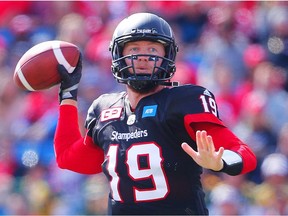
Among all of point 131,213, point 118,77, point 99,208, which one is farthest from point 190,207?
point 99,208

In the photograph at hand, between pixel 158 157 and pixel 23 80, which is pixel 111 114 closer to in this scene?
pixel 158 157

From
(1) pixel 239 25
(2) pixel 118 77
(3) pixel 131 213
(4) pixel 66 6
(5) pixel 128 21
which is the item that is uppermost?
(4) pixel 66 6

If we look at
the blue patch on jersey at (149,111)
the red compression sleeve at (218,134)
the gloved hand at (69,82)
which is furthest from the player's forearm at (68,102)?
the red compression sleeve at (218,134)

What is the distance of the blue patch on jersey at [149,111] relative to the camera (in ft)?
14.2

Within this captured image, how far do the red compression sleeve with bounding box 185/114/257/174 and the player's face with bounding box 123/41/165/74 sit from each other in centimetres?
38

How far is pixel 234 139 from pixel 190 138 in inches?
9.3

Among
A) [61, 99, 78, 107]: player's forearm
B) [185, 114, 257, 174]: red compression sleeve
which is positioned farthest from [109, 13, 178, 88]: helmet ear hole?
[61, 99, 78, 107]: player's forearm

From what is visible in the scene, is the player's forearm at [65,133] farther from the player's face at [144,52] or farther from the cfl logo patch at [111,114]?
the player's face at [144,52]

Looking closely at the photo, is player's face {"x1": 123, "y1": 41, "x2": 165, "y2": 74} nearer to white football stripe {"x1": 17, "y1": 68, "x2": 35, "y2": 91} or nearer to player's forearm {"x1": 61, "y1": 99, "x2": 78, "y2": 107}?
player's forearm {"x1": 61, "y1": 99, "x2": 78, "y2": 107}

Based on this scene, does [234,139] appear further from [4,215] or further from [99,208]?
[4,215]

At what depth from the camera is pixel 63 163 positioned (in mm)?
4781

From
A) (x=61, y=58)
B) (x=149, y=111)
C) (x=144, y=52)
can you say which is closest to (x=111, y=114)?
(x=149, y=111)

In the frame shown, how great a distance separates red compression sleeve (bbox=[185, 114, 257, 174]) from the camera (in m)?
4.14

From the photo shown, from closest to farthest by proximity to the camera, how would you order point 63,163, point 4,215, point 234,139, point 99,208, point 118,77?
point 234,139
point 118,77
point 63,163
point 99,208
point 4,215
